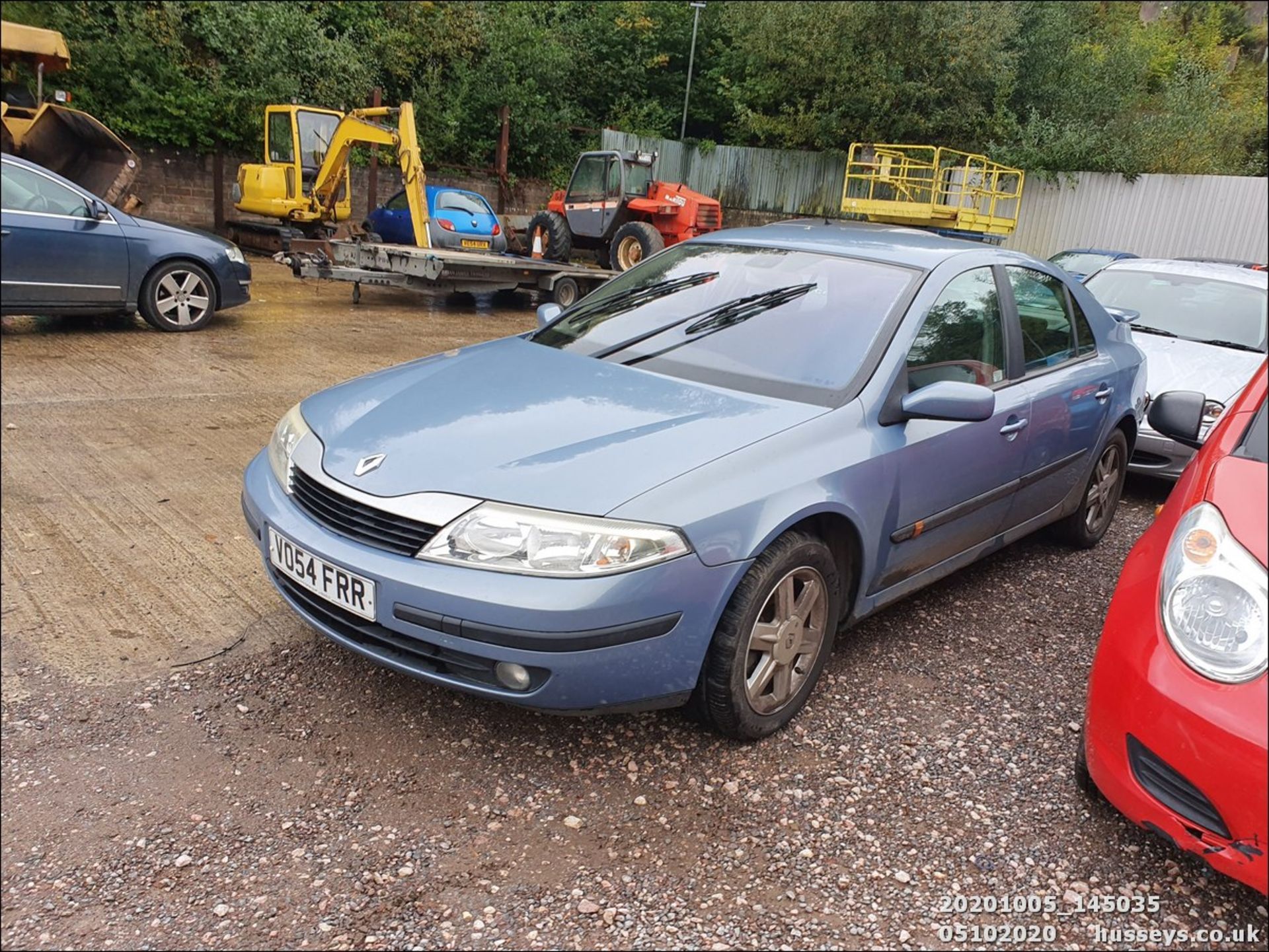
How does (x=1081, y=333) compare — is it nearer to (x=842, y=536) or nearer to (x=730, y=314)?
(x=730, y=314)

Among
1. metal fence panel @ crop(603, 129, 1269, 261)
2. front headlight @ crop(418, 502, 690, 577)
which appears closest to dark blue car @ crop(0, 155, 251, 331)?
front headlight @ crop(418, 502, 690, 577)

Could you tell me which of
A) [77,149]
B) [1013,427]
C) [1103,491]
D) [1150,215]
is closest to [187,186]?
[77,149]

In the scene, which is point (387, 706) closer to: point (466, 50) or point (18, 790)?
point (18, 790)

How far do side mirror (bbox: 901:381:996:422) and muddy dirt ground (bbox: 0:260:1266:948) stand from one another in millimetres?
997

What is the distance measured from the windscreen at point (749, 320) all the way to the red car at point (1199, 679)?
1.13m

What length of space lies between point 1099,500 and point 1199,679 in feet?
10.1

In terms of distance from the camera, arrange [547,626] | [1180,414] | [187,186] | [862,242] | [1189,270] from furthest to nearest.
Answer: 1. [187,186]
2. [1189,270]
3. [862,242]
4. [1180,414]
5. [547,626]

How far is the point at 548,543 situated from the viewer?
8.25ft

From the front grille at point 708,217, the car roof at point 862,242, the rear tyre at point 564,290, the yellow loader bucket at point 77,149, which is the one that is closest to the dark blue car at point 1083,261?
the front grille at point 708,217

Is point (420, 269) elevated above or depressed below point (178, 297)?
above

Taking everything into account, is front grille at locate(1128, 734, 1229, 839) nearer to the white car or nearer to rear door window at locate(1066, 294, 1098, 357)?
rear door window at locate(1066, 294, 1098, 357)

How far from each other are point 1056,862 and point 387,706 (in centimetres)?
198

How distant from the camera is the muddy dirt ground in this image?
7.29ft

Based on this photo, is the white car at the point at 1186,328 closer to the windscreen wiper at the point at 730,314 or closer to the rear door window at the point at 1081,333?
the rear door window at the point at 1081,333
